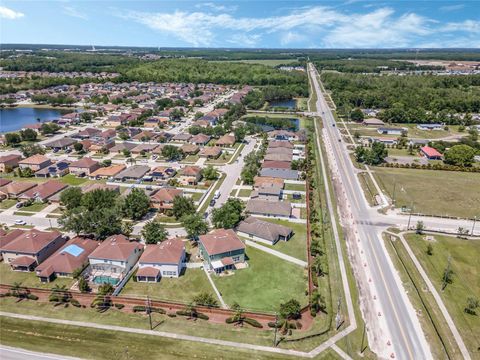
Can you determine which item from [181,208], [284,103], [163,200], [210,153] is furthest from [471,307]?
[284,103]

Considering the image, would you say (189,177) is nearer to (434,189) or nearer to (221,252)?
→ (221,252)

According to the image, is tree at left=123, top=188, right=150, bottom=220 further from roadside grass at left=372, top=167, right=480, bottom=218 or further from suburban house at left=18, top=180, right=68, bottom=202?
roadside grass at left=372, top=167, right=480, bottom=218

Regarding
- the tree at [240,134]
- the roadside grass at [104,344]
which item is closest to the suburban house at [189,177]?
the tree at [240,134]

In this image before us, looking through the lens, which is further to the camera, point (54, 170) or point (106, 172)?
point (54, 170)

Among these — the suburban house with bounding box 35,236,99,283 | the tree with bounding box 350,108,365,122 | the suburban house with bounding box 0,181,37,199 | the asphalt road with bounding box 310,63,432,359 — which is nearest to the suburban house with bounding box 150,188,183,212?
the suburban house with bounding box 35,236,99,283

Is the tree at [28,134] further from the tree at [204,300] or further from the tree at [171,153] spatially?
the tree at [204,300]

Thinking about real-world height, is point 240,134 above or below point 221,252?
above
